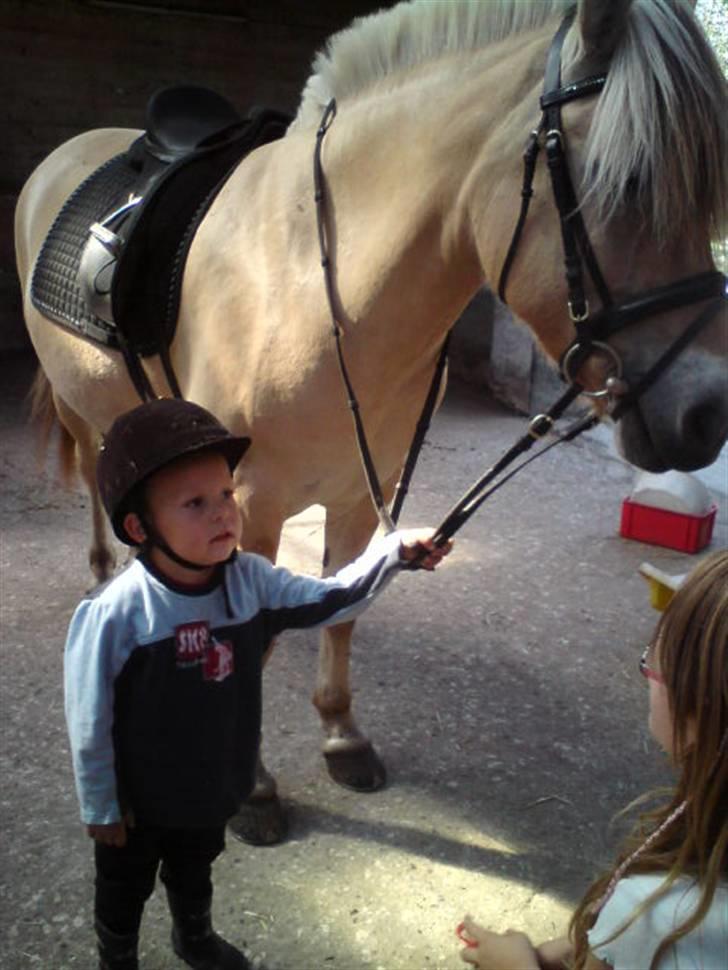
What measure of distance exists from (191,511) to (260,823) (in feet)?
3.50

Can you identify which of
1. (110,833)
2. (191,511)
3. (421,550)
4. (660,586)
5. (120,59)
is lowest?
(660,586)

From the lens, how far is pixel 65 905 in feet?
5.97

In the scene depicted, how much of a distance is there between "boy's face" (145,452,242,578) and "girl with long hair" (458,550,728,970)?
61cm

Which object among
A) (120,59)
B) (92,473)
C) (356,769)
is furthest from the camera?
(120,59)

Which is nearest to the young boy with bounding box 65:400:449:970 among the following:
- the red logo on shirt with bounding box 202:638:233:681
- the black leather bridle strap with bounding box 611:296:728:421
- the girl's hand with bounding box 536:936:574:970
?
the red logo on shirt with bounding box 202:638:233:681

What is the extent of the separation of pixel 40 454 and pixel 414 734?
1.76 metres

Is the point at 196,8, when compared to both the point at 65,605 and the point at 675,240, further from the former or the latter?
the point at 675,240

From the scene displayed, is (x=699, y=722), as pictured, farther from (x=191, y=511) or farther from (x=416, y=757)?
(x=416, y=757)

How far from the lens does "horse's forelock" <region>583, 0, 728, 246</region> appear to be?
1.24 metres

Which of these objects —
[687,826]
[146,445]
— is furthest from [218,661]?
[687,826]

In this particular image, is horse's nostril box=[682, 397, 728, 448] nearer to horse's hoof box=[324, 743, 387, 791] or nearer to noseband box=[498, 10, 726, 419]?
noseband box=[498, 10, 726, 419]

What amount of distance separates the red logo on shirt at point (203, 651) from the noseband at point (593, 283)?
71 centimetres

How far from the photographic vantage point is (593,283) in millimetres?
1325

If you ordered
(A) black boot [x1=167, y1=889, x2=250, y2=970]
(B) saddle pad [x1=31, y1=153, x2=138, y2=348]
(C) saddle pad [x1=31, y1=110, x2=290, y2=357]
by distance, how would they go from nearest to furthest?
1. (A) black boot [x1=167, y1=889, x2=250, y2=970]
2. (C) saddle pad [x1=31, y1=110, x2=290, y2=357]
3. (B) saddle pad [x1=31, y1=153, x2=138, y2=348]
